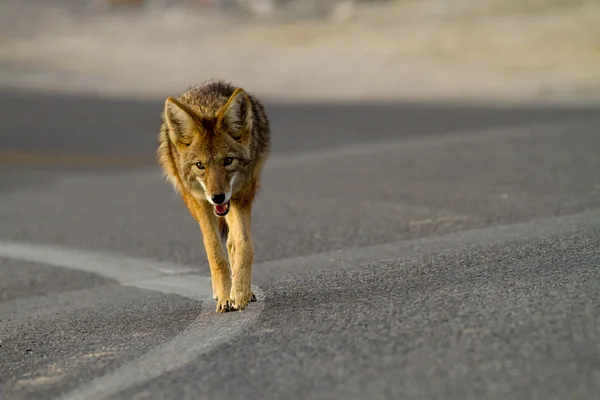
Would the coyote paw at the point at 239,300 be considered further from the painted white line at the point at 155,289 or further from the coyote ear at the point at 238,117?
the coyote ear at the point at 238,117

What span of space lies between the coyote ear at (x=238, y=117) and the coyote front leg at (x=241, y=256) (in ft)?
1.71

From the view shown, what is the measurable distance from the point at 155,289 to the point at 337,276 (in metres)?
1.82

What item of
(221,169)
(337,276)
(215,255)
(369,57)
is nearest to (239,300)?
(215,255)

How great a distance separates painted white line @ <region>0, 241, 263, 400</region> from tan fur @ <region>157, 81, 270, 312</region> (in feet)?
0.84

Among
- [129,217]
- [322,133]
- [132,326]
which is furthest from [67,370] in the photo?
[322,133]

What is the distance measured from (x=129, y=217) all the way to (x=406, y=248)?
5087 mm

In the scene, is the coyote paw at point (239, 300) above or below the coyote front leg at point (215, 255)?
below

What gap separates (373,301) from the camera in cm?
643

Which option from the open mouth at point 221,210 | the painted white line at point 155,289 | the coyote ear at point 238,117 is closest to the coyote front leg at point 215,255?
the painted white line at point 155,289

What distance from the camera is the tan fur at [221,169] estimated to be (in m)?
6.85

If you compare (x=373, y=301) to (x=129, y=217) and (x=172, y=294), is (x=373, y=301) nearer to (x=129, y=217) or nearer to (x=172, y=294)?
(x=172, y=294)

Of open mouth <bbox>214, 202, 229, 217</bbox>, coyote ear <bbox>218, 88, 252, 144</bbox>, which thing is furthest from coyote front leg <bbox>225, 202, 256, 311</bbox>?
coyote ear <bbox>218, 88, 252, 144</bbox>

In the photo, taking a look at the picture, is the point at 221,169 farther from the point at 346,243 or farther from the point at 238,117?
the point at 346,243

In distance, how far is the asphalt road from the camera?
4.84 meters
